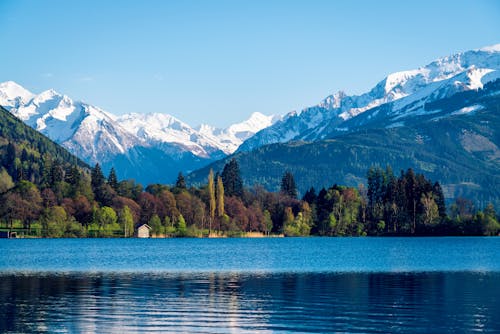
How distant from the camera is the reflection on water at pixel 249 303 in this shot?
49.5m

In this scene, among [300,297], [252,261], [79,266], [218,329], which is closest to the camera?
[218,329]

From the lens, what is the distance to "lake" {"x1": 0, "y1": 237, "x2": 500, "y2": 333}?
4988cm

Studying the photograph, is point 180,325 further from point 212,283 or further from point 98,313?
point 212,283

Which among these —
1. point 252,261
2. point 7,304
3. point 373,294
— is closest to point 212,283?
point 373,294

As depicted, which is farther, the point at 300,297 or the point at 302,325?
the point at 300,297

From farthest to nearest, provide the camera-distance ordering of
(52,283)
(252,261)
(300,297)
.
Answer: (252,261) → (52,283) → (300,297)

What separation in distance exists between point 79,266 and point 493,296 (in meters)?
57.6

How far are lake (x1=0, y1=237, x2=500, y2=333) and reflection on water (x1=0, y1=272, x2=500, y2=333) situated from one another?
7 centimetres

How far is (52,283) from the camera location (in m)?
77.3

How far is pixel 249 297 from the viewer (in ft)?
212

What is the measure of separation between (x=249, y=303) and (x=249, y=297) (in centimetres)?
404

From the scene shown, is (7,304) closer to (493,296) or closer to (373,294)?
(373,294)

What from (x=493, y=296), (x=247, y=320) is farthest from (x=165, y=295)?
(x=493, y=296)

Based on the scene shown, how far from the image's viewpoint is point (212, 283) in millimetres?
77812
